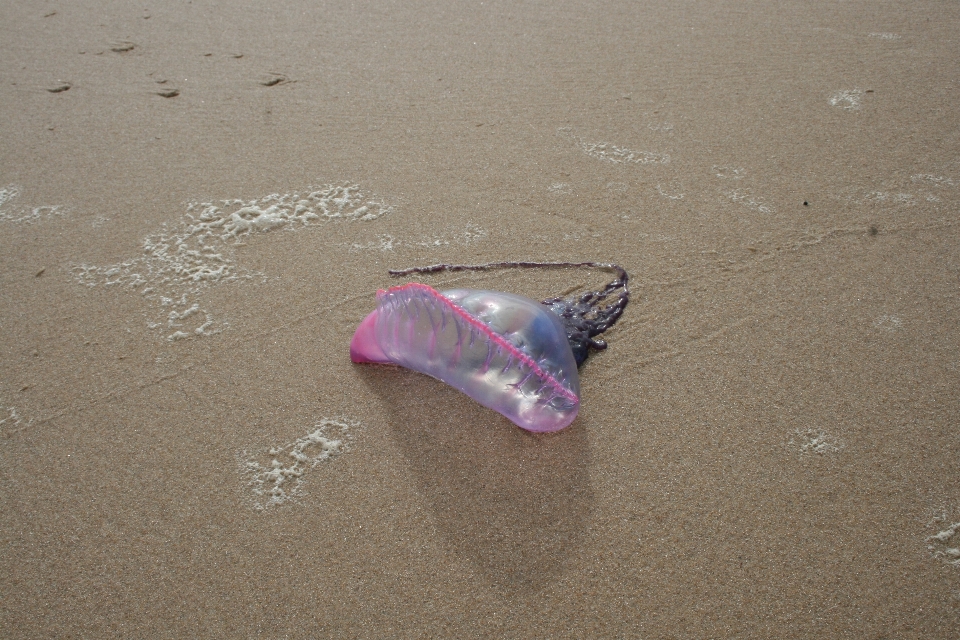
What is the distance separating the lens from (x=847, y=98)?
308cm

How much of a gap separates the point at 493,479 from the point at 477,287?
70 centimetres

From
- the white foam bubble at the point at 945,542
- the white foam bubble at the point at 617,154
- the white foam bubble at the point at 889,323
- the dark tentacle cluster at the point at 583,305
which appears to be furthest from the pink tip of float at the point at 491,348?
the white foam bubble at the point at 617,154

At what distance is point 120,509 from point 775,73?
3.11 m

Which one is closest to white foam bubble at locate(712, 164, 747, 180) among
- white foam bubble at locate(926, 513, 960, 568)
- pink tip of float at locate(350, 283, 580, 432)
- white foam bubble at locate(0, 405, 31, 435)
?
pink tip of float at locate(350, 283, 580, 432)

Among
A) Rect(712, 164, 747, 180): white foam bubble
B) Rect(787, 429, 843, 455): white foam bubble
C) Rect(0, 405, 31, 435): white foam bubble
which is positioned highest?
Rect(712, 164, 747, 180): white foam bubble

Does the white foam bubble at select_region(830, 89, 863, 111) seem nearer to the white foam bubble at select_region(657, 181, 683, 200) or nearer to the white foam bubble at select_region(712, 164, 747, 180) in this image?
the white foam bubble at select_region(712, 164, 747, 180)

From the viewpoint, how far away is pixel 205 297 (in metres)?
2.26

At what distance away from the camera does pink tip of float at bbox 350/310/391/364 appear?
2008 millimetres

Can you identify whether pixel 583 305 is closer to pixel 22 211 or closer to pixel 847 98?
pixel 847 98

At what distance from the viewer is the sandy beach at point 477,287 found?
1.60 meters

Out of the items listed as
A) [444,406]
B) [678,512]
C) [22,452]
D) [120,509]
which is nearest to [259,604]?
[120,509]

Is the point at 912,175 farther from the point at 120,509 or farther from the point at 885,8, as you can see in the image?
the point at 120,509

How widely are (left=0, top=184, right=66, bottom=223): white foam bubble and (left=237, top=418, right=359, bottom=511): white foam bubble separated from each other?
4.58 ft

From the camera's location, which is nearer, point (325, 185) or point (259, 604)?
point (259, 604)
